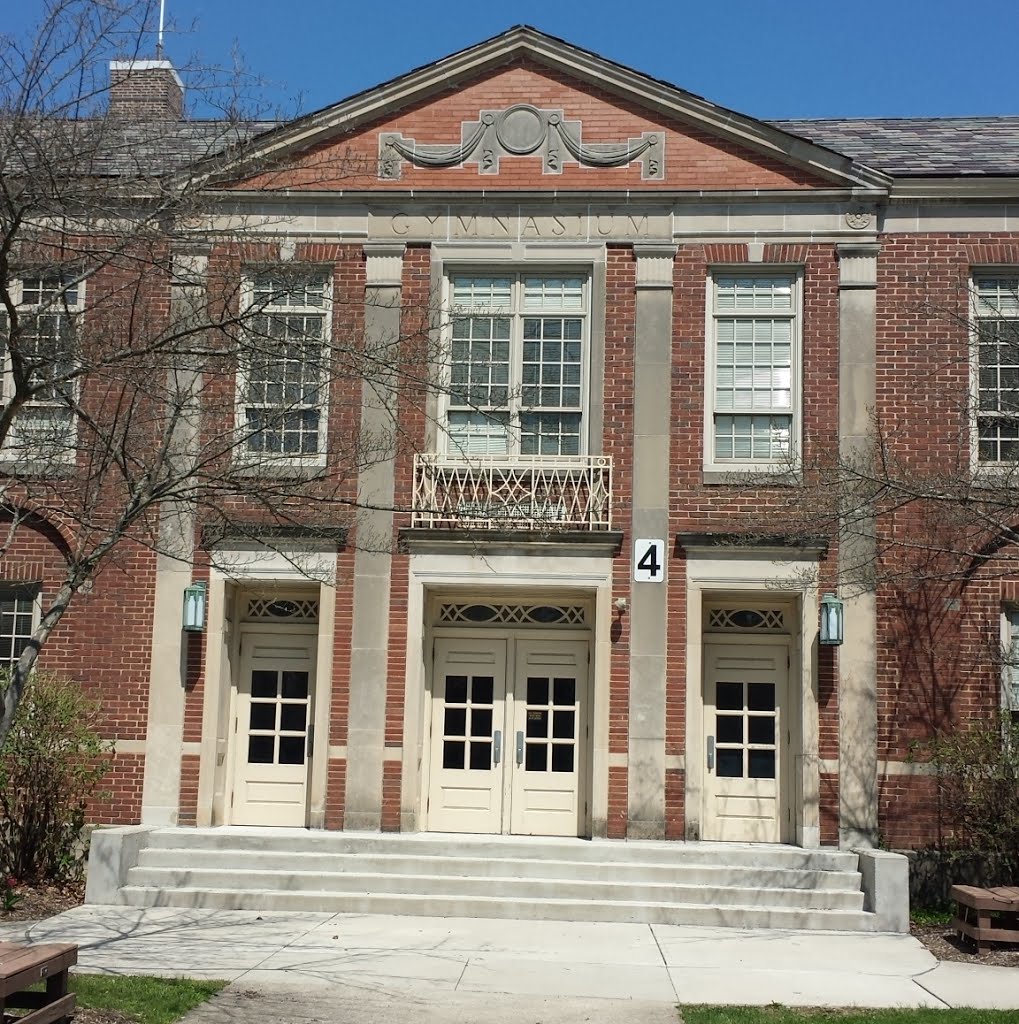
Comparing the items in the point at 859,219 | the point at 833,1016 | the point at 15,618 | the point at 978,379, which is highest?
the point at 859,219

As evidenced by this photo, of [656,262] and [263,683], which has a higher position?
[656,262]

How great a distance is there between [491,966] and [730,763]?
485cm

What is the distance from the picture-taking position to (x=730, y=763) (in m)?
14.8

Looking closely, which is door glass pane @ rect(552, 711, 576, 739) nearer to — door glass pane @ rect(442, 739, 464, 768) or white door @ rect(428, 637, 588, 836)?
white door @ rect(428, 637, 588, 836)

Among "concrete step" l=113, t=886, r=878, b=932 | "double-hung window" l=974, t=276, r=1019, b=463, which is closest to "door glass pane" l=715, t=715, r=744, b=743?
"concrete step" l=113, t=886, r=878, b=932

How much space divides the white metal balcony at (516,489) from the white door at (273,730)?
2.17 meters

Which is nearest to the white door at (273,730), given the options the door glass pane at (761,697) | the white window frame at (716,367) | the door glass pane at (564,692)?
the door glass pane at (564,692)

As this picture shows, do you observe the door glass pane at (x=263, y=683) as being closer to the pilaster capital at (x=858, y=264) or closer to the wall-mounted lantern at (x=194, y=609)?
the wall-mounted lantern at (x=194, y=609)

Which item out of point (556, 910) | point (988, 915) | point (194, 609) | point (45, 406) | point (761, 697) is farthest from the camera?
point (761, 697)

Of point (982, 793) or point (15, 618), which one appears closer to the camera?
point (982, 793)

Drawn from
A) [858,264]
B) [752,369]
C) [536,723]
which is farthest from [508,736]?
[858,264]

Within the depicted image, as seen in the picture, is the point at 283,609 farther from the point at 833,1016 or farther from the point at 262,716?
the point at 833,1016

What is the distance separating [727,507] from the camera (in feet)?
48.2

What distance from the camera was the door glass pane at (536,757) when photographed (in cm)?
1501
